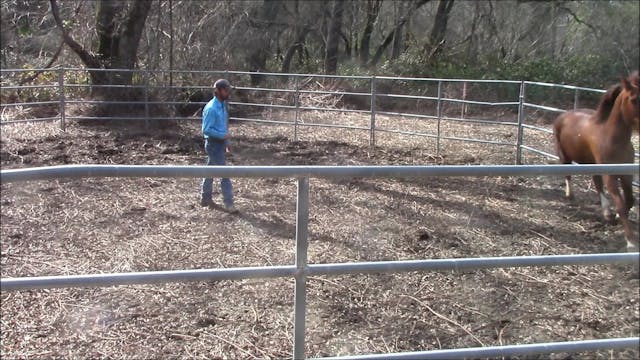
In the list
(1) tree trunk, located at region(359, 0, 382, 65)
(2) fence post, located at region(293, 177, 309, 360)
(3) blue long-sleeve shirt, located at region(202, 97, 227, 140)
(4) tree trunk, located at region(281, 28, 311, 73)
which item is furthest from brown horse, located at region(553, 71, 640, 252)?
(4) tree trunk, located at region(281, 28, 311, 73)

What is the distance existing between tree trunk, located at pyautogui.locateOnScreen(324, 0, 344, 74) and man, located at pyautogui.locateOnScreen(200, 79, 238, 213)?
1507cm

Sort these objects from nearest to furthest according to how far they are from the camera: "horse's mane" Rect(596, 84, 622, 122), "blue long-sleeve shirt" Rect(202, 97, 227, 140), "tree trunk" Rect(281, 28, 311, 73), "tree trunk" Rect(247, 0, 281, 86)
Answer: "horse's mane" Rect(596, 84, 622, 122) < "blue long-sleeve shirt" Rect(202, 97, 227, 140) < "tree trunk" Rect(247, 0, 281, 86) < "tree trunk" Rect(281, 28, 311, 73)

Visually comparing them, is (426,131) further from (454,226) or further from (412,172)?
(412,172)

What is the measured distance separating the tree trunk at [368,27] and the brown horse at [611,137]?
50.9ft

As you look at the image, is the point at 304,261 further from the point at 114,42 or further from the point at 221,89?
the point at 114,42

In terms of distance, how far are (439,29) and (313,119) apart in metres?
10.4

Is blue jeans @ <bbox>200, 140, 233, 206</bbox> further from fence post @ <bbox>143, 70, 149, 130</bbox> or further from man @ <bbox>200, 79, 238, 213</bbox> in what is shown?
fence post @ <bbox>143, 70, 149, 130</bbox>

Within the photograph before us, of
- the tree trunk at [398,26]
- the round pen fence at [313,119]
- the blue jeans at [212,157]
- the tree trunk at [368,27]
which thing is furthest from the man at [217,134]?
the tree trunk at [368,27]

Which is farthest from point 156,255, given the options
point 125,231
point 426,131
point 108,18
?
point 108,18

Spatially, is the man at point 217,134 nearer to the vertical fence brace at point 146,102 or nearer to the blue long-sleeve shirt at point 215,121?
the blue long-sleeve shirt at point 215,121

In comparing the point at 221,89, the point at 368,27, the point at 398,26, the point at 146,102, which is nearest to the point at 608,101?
the point at 221,89

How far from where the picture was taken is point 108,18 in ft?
44.2

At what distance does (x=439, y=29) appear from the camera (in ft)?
73.0

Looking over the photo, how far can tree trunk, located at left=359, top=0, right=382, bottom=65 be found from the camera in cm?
2303
